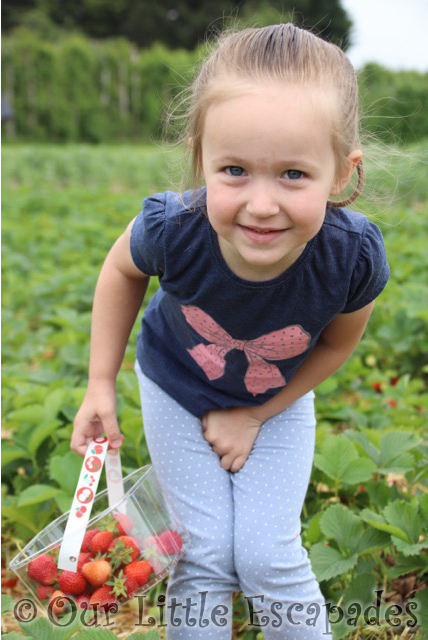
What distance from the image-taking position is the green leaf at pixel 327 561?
6.23 ft

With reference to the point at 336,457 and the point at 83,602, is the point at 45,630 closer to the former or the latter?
the point at 83,602

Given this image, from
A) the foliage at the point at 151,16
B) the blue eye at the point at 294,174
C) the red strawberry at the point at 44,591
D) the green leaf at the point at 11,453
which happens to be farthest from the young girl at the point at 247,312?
the foliage at the point at 151,16

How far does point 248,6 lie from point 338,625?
4578 cm

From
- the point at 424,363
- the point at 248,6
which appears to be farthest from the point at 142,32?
the point at 424,363

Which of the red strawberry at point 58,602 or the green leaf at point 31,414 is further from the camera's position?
the green leaf at point 31,414

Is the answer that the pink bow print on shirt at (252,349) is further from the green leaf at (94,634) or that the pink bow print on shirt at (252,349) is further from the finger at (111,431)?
the green leaf at (94,634)

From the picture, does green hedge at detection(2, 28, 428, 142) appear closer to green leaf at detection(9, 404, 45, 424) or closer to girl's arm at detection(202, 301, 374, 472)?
green leaf at detection(9, 404, 45, 424)

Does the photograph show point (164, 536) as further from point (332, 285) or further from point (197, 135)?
point (197, 135)

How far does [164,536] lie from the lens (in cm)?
181

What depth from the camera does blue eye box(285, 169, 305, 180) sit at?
154 cm

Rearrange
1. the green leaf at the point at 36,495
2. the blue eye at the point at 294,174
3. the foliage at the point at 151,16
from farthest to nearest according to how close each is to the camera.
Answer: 1. the foliage at the point at 151,16
2. the green leaf at the point at 36,495
3. the blue eye at the point at 294,174

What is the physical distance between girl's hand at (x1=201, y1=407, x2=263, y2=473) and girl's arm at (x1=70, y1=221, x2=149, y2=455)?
241 millimetres

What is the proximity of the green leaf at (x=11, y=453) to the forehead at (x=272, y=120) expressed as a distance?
4.31 ft

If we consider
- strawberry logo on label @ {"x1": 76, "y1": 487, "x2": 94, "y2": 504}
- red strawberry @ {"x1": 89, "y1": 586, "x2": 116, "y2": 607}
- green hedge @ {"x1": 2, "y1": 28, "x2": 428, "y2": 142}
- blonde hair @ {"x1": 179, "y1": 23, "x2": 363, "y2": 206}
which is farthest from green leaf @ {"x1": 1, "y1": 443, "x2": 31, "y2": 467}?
green hedge @ {"x1": 2, "y1": 28, "x2": 428, "y2": 142}
